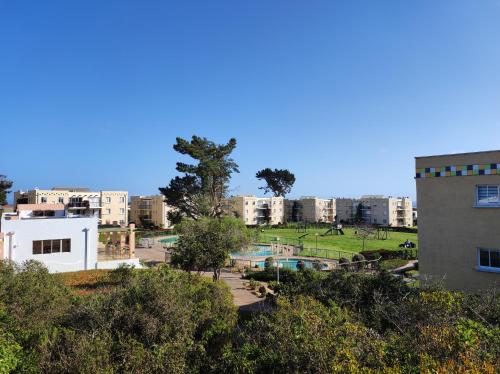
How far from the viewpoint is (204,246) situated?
21781 millimetres

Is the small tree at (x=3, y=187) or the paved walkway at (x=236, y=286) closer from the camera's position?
the paved walkway at (x=236, y=286)

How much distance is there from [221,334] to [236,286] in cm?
1544

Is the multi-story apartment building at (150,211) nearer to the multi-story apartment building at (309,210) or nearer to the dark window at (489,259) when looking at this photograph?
the multi-story apartment building at (309,210)

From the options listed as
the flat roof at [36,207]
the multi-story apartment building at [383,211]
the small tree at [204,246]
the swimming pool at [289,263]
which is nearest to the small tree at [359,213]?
the multi-story apartment building at [383,211]

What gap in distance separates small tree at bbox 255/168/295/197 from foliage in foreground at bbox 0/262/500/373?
84.8m

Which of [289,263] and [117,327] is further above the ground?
[117,327]

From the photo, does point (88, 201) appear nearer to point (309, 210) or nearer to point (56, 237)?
point (56, 237)

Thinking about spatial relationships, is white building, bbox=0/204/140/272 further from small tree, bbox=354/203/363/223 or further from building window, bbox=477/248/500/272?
small tree, bbox=354/203/363/223

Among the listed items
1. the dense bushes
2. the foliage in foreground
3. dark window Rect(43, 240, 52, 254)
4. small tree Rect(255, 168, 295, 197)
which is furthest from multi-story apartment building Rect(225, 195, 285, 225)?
the dense bushes

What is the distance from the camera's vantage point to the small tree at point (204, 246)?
→ 21.4m

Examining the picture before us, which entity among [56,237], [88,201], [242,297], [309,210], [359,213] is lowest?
[242,297]

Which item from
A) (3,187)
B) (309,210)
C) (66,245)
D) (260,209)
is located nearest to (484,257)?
(66,245)

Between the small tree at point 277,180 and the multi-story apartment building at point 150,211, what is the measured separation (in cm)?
2845

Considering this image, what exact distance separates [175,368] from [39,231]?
828 inches
